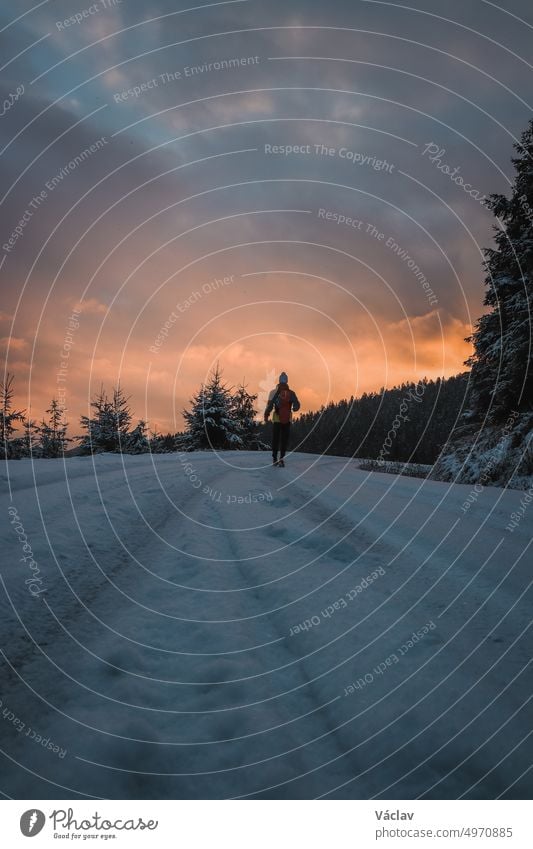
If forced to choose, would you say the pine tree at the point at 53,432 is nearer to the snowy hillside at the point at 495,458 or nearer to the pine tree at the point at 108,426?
the pine tree at the point at 108,426

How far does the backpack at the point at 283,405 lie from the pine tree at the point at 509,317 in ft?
20.8

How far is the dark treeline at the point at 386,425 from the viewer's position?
8062 cm

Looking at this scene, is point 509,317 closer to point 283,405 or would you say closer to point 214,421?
point 283,405

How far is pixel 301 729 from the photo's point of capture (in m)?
2.03

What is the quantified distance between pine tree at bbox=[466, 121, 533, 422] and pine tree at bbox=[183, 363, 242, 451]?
17635 millimetres

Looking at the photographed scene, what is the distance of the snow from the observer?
71.8 inches

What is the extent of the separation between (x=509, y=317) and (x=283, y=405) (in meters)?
8.33

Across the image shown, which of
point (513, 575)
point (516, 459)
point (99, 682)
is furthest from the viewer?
point (516, 459)

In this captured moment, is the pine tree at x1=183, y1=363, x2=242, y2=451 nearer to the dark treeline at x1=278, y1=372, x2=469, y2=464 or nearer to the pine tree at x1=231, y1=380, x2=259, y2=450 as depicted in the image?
the pine tree at x1=231, y1=380, x2=259, y2=450

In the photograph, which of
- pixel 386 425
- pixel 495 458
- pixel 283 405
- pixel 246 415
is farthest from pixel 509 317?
pixel 386 425

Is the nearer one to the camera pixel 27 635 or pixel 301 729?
pixel 301 729

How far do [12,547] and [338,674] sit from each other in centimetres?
314
